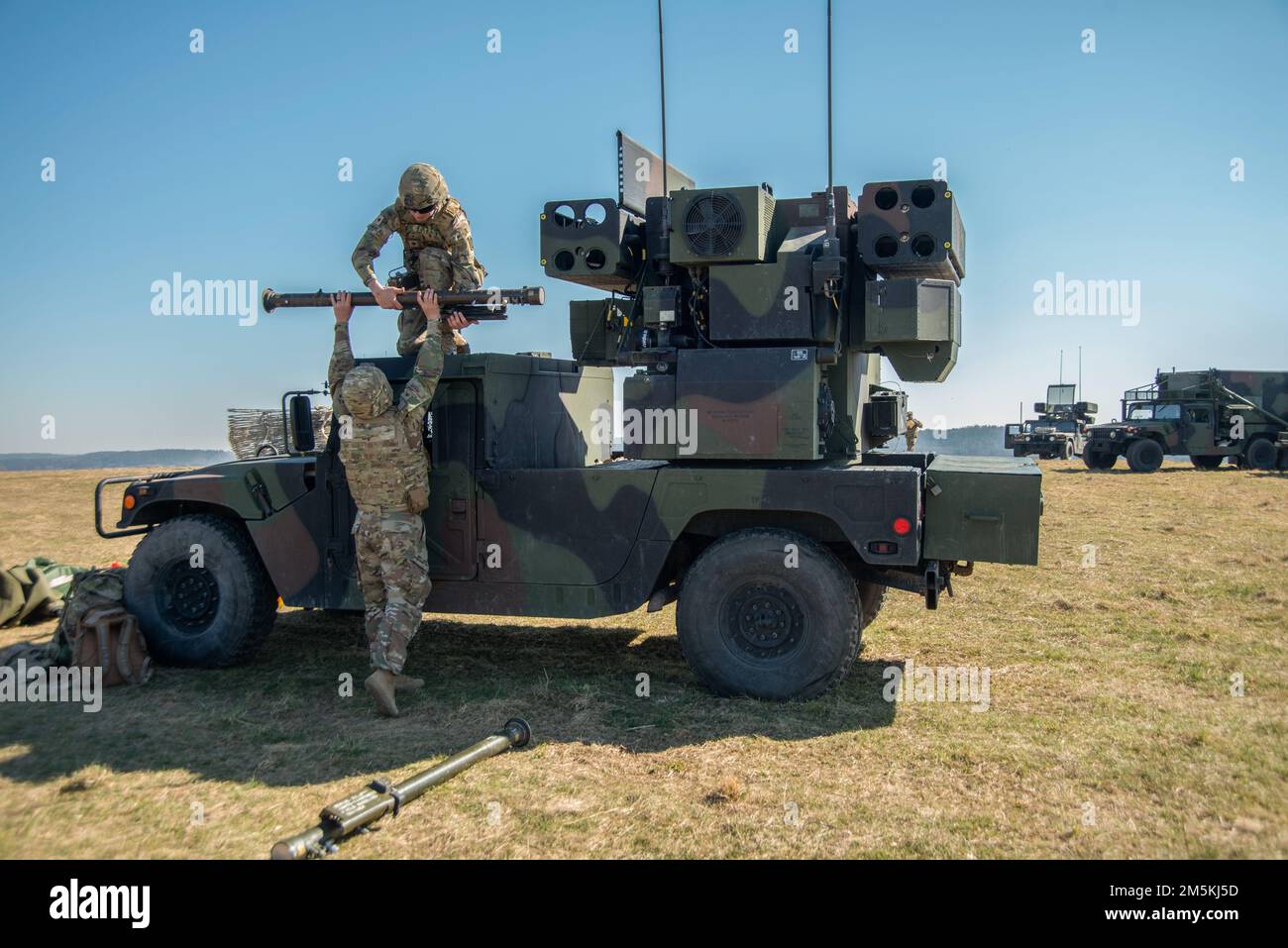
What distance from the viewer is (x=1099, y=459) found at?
26.0 metres

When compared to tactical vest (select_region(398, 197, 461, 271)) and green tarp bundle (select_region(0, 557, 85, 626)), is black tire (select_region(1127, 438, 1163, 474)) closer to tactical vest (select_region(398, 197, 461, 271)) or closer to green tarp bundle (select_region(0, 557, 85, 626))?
tactical vest (select_region(398, 197, 461, 271))

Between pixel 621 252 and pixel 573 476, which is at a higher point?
pixel 621 252

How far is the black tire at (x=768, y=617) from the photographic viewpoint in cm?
576

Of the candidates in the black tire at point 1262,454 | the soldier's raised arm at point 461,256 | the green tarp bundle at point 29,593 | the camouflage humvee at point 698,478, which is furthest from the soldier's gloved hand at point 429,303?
the black tire at point 1262,454

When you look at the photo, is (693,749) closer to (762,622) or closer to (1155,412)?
(762,622)

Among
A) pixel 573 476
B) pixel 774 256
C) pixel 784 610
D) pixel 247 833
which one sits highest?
pixel 774 256

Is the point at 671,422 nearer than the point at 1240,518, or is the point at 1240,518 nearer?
the point at 671,422

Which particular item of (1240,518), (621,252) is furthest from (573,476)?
(1240,518)

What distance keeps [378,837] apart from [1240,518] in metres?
14.3

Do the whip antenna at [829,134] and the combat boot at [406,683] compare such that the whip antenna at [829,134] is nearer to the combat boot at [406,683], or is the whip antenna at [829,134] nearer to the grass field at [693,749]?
the grass field at [693,749]

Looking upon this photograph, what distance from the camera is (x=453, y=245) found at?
23.3ft

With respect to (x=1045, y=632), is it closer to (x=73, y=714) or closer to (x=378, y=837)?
(x=378, y=837)
